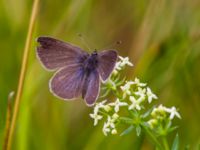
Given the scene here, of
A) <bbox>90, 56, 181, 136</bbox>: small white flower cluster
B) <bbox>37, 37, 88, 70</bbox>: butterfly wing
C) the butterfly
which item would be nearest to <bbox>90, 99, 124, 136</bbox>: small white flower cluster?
<bbox>90, 56, 181, 136</bbox>: small white flower cluster

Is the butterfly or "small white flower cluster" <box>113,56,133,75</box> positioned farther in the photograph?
"small white flower cluster" <box>113,56,133,75</box>

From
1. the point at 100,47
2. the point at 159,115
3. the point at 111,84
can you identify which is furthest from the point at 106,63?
the point at 100,47

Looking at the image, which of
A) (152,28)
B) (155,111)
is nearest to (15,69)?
(152,28)

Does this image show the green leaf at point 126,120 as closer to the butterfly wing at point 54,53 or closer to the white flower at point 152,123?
the white flower at point 152,123

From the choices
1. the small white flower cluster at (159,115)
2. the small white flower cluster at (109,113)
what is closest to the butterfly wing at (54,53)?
the small white flower cluster at (109,113)

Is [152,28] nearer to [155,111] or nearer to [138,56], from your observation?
[138,56]

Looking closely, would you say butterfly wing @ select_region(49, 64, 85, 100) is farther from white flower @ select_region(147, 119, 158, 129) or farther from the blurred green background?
the blurred green background
